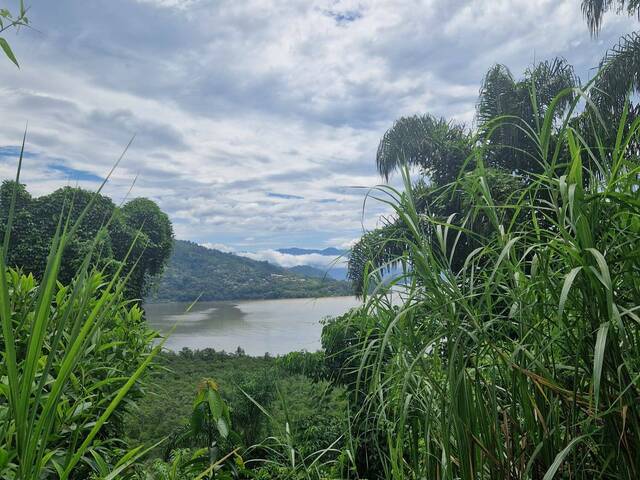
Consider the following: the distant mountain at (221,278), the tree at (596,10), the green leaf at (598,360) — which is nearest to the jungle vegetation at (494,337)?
the green leaf at (598,360)

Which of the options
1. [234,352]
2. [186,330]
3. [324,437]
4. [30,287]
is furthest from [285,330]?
[30,287]

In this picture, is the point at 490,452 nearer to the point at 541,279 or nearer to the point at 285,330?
the point at 541,279

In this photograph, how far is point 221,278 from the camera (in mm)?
23312

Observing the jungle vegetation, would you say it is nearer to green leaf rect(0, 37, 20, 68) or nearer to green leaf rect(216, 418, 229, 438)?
green leaf rect(216, 418, 229, 438)

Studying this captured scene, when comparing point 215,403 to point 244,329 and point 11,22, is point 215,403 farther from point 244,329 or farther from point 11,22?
point 244,329

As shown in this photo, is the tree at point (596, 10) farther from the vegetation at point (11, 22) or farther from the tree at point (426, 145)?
the vegetation at point (11, 22)

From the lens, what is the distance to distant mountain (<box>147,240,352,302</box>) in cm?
2178

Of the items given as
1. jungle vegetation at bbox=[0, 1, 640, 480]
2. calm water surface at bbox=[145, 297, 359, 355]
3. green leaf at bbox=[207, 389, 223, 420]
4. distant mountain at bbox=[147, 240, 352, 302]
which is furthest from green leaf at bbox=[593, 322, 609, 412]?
distant mountain at bbox=[147, 240, 352, 302]

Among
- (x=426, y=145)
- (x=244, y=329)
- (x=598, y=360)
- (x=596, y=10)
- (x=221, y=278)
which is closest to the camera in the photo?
(x=598, y=360)

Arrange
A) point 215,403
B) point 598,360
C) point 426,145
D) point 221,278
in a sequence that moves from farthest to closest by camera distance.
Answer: point 221,278 < point 426,145 < point 215,403 < point 598,360

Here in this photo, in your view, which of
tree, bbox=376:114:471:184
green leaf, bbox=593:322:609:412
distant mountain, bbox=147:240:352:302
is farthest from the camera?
distant mountain, bbox=147:240:352:302

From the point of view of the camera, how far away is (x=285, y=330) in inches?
582

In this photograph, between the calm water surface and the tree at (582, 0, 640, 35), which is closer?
the tree at (582, 0, 640, 35)

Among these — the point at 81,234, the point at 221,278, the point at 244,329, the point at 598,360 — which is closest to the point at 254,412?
the point at 598,360
